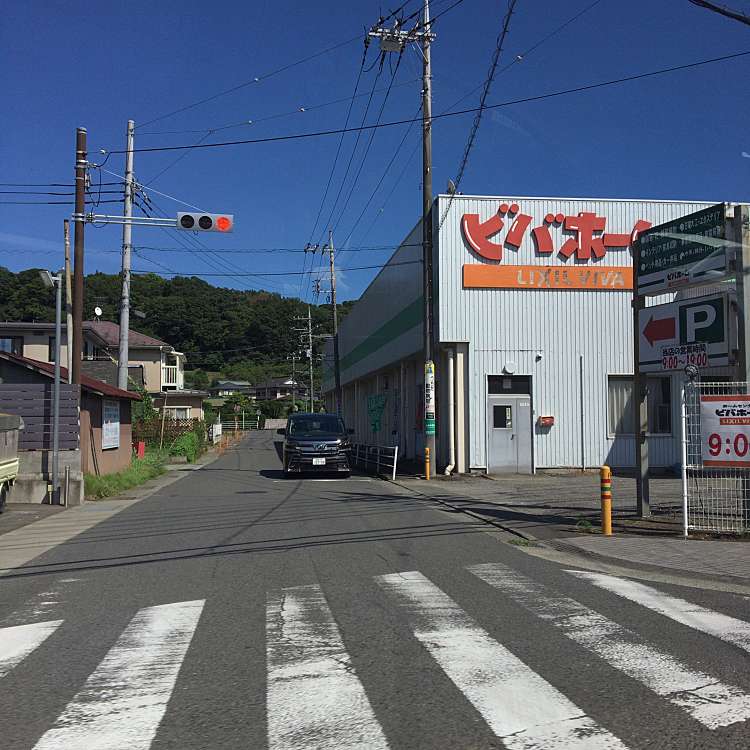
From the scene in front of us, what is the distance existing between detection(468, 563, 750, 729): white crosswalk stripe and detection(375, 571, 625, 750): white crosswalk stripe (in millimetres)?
658

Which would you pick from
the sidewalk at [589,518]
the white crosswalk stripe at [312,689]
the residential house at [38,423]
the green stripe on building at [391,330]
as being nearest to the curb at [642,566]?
the sidewalk at [589,518]

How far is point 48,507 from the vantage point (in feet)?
52.5

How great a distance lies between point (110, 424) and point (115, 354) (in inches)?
1243

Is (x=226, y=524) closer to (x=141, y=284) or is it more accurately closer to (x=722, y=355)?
(x=722, y=355)

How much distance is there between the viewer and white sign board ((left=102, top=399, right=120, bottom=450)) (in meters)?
21.5

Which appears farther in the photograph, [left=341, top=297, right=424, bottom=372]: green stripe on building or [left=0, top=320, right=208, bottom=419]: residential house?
[left=0, top=320, right=208, bottom=419]: residential house

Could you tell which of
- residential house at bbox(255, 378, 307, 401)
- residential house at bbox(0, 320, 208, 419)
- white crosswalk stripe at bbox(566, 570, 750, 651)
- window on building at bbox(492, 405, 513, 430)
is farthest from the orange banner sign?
residential house at bbox(255, 378, 307, 401)

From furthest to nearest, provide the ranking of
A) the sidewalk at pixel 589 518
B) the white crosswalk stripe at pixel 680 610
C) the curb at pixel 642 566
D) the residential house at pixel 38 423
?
1. the residential house at pixel 38 423
2. the sidewalk at pixel 589 518
3. the curb at pixel 642 566
4. the white crosswalk stripe at pixel 680 610

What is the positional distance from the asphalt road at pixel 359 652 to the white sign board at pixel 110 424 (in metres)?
11.5

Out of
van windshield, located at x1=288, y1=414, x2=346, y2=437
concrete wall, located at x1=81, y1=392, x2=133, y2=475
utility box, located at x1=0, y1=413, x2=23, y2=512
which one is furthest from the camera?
van windshield, located at x1=288, y1=414, x2=346, y2=437

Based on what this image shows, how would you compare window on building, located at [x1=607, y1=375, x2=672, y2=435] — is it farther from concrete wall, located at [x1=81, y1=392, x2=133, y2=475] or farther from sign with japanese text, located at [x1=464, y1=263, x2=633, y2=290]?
concrete wall, located at [x1=81, y1=392, x2=133, y2=475]

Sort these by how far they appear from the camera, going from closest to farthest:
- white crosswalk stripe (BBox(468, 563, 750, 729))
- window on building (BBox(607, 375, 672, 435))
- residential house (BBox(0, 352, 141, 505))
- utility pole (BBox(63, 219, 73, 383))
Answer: white crosswalk stripe (BBox(468, 563, 750, 729)), residential house (BBox(0, 352, 141, 505)), utility pole (BBox(63, 219, 73, 383)), window on building (BBox(607, 375, 672, 435))

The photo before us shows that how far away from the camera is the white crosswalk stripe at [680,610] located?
625cm

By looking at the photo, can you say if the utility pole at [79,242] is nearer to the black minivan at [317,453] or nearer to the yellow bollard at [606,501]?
the black minivan at [317,453]
